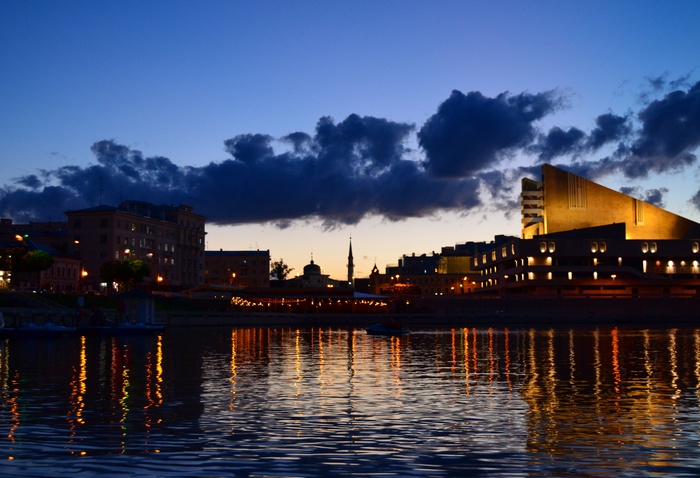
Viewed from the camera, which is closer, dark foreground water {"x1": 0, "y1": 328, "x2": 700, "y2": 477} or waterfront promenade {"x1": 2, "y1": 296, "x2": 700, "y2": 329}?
dark foreground water {"x1": 0, "y1": 328, "x2": 700, "y2": 477}

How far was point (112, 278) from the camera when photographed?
6329 inches

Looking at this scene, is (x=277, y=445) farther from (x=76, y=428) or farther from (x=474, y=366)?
(x=474, y=366)

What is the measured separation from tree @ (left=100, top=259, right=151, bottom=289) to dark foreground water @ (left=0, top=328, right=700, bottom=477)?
10946 cm

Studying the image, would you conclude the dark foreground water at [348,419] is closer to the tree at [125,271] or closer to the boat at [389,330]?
the boat at [389,330]

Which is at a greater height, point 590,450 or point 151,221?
point 151,221

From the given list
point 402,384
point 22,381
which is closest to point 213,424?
point 402,384

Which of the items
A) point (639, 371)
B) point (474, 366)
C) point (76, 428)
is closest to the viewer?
point (76, 428)

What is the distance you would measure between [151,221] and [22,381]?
15957cm

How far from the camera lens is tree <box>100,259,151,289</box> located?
514 ft

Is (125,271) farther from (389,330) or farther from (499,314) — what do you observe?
(389,330)

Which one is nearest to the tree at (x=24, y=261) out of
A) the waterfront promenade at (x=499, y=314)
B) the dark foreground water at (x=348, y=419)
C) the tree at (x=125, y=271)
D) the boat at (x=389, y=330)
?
the tree at (x=125, y=271)

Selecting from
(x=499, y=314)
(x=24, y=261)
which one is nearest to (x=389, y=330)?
(x=24, y=261)

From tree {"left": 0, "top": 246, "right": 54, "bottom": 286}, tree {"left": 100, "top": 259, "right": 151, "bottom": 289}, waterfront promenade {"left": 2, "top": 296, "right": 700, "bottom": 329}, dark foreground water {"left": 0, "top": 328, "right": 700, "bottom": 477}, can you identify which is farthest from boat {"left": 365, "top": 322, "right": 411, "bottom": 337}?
tree {"left": 100, "top": 259, "right": 151, "bottom": 289}

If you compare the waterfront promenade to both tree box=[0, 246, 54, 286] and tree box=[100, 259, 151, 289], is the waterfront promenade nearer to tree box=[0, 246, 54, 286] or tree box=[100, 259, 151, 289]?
tree box=[100, 259, 151, 289]
